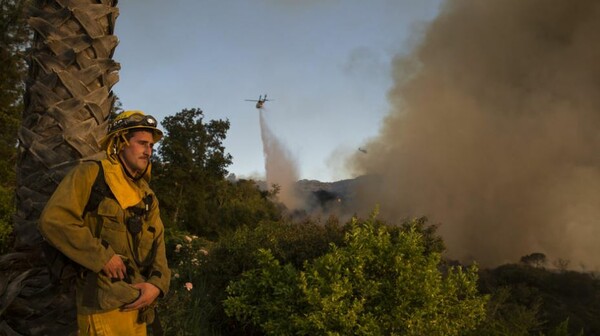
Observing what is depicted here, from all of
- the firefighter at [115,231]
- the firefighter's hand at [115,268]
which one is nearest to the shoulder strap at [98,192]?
the firefighter at [115,231]

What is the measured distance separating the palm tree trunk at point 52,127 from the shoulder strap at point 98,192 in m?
0.91

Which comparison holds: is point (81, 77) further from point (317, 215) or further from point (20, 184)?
point (317, 215)

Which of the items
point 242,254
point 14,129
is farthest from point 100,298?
point 14,129

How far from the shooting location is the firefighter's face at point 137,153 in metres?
3.17

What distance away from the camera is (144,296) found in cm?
301

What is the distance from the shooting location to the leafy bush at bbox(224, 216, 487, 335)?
15.3 feet

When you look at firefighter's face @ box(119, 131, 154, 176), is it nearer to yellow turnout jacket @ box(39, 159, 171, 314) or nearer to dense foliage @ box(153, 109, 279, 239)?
yellow turnout jacket @ box(39, 159, 171, 314)

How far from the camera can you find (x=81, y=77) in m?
4.09

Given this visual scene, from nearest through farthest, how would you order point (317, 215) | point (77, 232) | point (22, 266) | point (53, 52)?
A: point (77, 232) → point (22, 266) → point (53, 52) → point (317, 215)

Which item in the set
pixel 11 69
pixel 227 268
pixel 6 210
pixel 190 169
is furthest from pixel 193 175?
pixel 227 268

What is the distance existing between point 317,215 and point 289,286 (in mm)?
2818

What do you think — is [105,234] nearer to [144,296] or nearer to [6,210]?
[144,296]

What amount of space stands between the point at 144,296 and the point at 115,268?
0.26 metres

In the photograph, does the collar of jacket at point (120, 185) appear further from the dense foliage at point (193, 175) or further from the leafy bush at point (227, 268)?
the dense foliage at point (193, 175)
